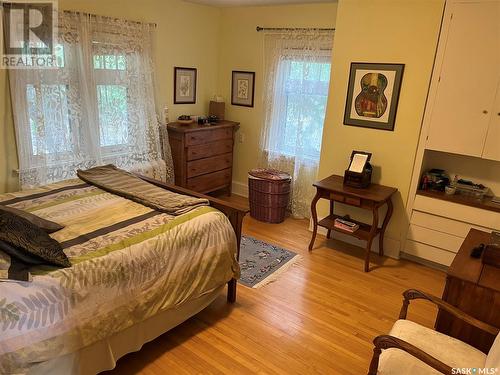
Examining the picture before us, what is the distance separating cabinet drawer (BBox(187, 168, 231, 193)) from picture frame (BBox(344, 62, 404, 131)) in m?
1.79

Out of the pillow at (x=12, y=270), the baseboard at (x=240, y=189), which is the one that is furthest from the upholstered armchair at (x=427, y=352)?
the baseboard at (x=240, y=189)

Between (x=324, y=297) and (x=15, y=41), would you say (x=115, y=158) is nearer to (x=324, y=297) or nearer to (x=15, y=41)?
(x=15, y=41)

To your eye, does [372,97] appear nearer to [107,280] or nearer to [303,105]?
[303,105]

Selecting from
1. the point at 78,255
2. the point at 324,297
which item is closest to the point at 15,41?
the point at 78,255

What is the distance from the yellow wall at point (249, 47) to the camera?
396cm

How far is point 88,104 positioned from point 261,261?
213 cm

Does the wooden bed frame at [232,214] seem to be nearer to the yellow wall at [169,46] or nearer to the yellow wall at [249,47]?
the yellow wall at [169,46]

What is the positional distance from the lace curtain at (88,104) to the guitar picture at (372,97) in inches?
84.7

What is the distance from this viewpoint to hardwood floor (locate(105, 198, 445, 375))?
212cm

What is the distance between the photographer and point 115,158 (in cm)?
371

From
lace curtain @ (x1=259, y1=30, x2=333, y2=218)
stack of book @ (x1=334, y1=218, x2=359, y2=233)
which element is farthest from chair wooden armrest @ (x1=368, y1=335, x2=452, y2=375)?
lace curtain @ (x1=259, y1=30, x2=333, y2=218)

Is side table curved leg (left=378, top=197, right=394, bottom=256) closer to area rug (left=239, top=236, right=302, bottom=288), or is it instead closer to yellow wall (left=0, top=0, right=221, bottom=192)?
area rug (left=239, top=236, right=302, bottom=288)

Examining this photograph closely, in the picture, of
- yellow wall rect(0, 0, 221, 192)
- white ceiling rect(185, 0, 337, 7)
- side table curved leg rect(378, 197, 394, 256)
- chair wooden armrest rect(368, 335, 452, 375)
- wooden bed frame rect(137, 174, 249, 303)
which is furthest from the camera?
white ceiling rect(185, 0, 337, 7)

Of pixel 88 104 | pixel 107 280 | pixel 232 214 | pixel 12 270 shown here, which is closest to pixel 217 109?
pixel 88 104
